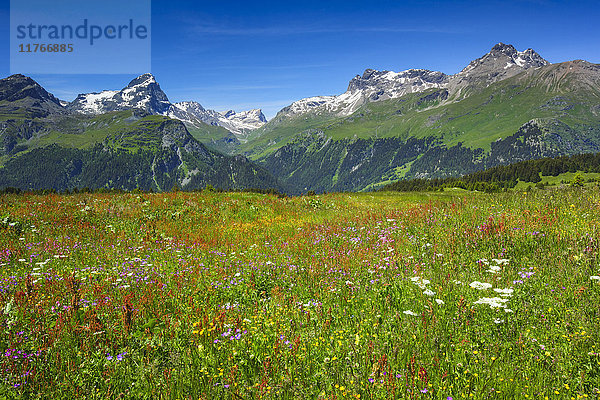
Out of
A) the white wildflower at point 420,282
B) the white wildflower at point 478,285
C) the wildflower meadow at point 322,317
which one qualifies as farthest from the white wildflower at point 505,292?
the white wildflower at point 420,282

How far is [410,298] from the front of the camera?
623 cm

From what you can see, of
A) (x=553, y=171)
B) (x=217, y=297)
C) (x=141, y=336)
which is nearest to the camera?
(x=141, y=336)

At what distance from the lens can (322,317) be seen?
19.4 ft

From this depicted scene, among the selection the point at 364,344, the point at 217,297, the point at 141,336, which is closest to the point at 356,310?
the point at 364,344

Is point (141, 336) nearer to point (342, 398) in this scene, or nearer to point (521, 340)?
point (342, 398)

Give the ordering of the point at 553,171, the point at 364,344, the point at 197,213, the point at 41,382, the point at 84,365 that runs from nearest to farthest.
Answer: the point at 41,382 < the point at 84,365 < the point at 364,344 < the point at 197,213 < the point at 553,171

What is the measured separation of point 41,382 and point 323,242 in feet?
28.7

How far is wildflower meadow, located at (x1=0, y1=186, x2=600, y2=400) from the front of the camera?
13.5 feet

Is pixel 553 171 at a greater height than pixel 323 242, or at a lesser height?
greater

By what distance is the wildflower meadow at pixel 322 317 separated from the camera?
4109mm

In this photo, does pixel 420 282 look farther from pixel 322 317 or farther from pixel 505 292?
pixel 322 317

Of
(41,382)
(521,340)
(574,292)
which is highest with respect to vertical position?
(574,292)

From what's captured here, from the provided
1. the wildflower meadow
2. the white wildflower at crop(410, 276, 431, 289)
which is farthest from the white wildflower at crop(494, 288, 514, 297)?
the white wildflower at crop(410, 276, 431, 289)

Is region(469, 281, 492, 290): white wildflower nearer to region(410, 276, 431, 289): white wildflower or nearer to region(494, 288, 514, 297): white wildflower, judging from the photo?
region(494, 288, 514, 297): white wildflower
